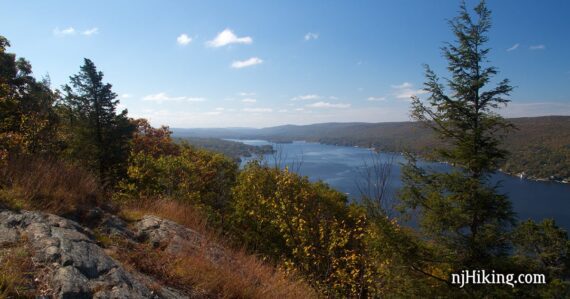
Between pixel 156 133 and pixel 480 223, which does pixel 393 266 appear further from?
pixel 156 133

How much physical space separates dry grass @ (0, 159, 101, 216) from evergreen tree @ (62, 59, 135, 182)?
18232mm

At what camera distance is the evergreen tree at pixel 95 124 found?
2356 centimetres

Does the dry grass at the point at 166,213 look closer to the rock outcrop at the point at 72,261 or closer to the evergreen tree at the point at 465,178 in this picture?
the rock outcrop at the point at 72,261

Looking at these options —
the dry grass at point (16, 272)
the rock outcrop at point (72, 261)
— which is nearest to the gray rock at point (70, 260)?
the rock outcrop at point (72, 261)

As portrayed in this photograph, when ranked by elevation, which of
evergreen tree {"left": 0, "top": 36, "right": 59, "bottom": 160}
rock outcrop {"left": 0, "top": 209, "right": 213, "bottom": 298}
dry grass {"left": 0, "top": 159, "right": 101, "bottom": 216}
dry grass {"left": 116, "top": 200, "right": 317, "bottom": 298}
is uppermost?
evergreen tree {"left": 0, "top": 36, "right": 59, "bottom": 160}

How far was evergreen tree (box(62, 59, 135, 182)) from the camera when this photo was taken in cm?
2356

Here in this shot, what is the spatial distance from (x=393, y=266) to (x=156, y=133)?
29.9 m

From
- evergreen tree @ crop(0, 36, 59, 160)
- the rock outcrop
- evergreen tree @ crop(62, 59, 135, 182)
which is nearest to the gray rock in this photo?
the rock outcrop

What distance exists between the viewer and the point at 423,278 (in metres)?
10.1

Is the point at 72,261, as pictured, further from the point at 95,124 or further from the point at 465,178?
the point at 95,124

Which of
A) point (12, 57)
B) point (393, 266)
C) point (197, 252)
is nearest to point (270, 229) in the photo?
point (393, 266)

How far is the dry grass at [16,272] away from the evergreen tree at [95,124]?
70.7ft

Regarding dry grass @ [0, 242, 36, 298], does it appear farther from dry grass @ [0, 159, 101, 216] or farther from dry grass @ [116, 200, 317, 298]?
dry grass @ [0, 159, 101, 216]

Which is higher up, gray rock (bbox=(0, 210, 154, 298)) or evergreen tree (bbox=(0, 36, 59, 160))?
evergreen tree (bbox=(0, 36, 59, 160))
